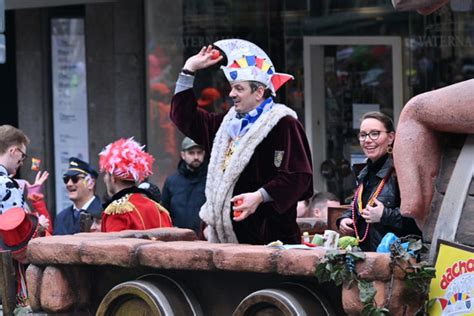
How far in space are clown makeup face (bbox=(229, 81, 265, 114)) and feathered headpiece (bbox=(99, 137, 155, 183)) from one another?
54.9 inches

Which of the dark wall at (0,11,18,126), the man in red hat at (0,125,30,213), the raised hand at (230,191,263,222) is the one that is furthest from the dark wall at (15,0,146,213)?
the raised hand at (230,191,263,222)

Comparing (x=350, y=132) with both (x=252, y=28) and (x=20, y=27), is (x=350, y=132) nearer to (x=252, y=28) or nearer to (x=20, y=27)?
(x=252, y=28)

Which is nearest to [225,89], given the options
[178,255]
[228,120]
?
[228,120]

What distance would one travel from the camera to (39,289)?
6742mm

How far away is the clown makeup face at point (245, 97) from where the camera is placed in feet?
23.0

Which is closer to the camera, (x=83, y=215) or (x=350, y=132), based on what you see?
(x=83, y=215)

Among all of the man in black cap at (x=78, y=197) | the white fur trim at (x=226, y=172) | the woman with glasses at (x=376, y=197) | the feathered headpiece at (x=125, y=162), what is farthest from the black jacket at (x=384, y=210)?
the man in black cap at (x=78, y=197)

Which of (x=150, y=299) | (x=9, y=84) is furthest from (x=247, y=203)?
(x=9, y=84)

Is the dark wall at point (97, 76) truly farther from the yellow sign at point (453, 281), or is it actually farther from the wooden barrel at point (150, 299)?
the yellow sign at point (453, 281)

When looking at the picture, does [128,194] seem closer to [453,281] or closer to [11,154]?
[11,154]

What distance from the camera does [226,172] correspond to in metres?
6.89

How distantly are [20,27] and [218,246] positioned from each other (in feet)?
27.8

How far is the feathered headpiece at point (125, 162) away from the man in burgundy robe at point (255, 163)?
48.7 inches

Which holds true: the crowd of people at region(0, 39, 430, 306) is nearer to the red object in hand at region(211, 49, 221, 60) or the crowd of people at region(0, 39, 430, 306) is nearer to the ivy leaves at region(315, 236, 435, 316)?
the red object in hand at region(211, 49, 221, 60)
